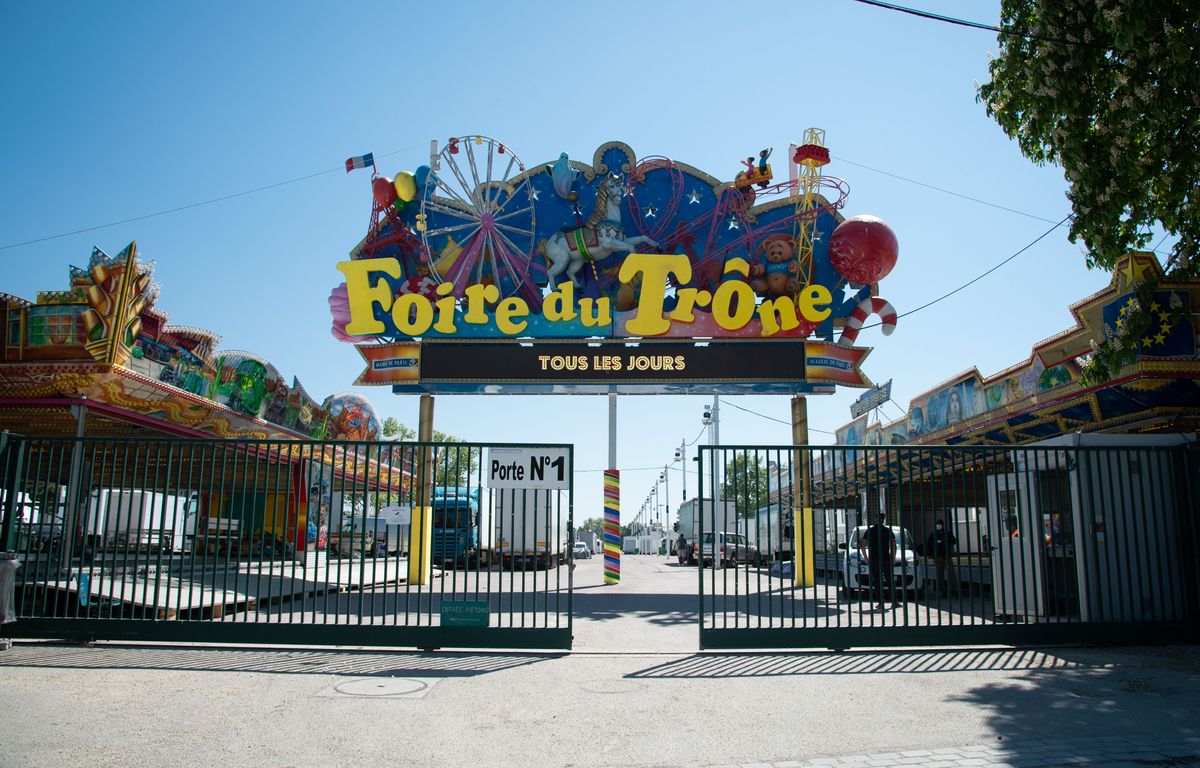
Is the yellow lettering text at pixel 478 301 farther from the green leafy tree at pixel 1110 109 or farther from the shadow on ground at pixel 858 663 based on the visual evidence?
the green leafy tree at pixel 1110 109

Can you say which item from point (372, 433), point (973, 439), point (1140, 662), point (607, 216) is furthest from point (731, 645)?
point (372, 433)

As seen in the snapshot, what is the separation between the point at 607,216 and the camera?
2148 centimetres

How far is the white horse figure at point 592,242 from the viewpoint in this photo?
21266 millimetres

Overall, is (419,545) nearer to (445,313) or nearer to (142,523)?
(142,523)

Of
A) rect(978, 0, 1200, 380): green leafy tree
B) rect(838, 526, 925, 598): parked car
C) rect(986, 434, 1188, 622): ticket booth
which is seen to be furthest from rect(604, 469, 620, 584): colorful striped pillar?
rect(978, 0, 1200, 380): green leafy tree

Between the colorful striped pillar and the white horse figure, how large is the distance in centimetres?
533

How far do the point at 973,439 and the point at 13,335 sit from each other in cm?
2143

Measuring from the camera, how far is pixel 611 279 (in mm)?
21609

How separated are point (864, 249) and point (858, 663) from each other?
12.8 m

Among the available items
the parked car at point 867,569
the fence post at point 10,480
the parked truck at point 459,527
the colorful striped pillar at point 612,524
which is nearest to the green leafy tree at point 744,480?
the parked car at point 867,569

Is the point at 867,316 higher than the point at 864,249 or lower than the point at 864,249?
lower

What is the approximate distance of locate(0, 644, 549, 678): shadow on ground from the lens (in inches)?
365

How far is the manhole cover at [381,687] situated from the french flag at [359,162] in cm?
1654

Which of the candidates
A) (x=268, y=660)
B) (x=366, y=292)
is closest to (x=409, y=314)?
(x=366, y=292)
